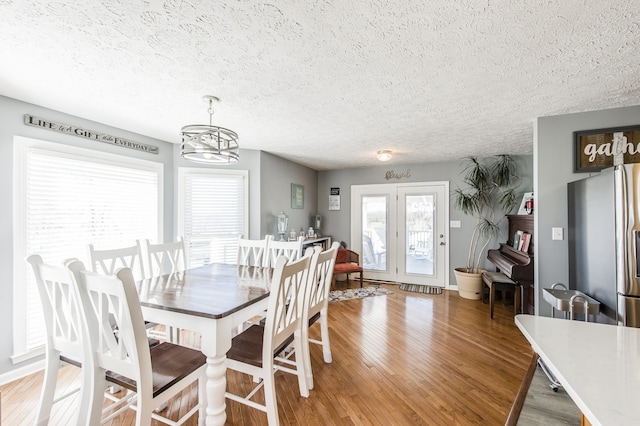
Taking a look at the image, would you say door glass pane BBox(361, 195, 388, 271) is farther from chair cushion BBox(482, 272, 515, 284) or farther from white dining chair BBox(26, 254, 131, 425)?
white dining chair BBox(26, 254, 131, 425)

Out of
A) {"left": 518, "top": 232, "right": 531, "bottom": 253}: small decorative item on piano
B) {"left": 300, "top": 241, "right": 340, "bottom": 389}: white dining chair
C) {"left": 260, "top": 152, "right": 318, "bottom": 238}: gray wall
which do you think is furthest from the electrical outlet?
{"left": 260, "top": 152, "right": 318, "bottom": 238}: gray wall

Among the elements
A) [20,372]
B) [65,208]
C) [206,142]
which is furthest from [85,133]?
[20,372]

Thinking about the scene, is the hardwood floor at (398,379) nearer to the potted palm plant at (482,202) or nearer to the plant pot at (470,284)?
the plant pot at (470,284)

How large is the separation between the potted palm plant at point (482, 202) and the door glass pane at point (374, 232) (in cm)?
133

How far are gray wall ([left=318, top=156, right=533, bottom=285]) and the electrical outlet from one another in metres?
2.00

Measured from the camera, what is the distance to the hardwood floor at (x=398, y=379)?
1758 millimetres

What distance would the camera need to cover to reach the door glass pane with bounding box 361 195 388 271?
5340 millimetres

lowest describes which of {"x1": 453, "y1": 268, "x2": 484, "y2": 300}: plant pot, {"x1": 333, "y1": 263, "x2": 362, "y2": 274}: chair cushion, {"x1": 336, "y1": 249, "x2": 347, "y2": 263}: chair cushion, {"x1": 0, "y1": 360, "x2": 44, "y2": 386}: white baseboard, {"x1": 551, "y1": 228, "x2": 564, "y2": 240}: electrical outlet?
{"x1": 0, "y1": 360, "x2": 44, "y2": 386}: white baseboard

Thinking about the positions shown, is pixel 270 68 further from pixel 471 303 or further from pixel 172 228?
pixel 471 303

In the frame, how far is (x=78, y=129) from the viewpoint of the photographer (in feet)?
8.66

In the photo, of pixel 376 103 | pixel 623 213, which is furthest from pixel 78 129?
pixel 623 213

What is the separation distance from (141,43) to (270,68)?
0.73 metres

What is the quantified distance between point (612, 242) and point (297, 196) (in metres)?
4.05

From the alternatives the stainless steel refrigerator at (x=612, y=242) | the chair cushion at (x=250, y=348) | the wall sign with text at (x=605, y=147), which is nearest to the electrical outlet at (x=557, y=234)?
the stainless steel refrigerator at (x=612, y=242)
